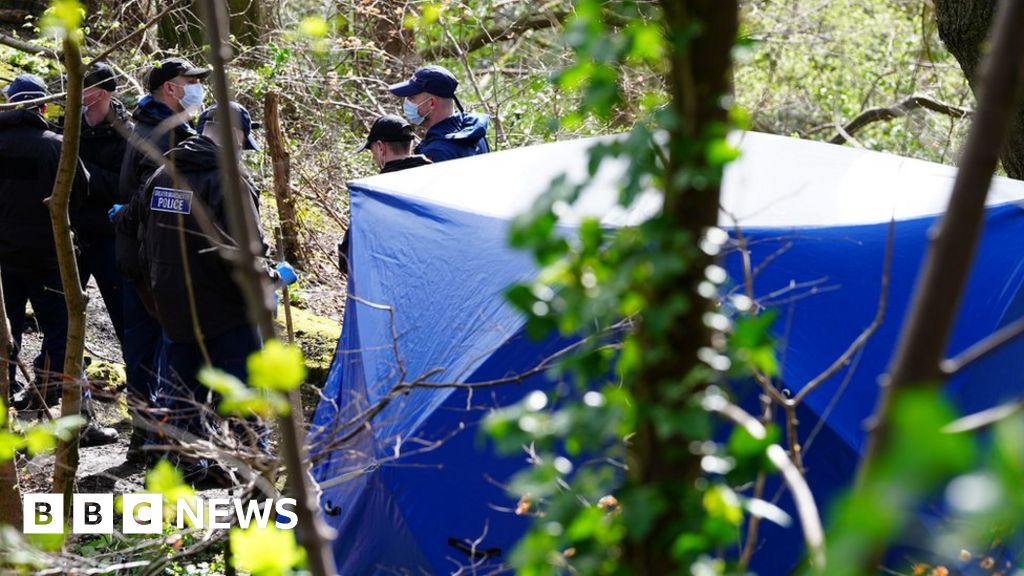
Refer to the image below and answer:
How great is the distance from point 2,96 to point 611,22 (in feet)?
13.4

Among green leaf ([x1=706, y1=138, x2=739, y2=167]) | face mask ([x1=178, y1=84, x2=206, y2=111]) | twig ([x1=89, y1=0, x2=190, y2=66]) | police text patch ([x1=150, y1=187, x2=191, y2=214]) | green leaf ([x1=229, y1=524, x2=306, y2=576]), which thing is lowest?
police text patch ([x1=150, y1=187, x2=191, y2=214])

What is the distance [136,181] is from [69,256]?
6.72ft

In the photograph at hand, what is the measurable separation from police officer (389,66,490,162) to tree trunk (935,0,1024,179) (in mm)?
2166

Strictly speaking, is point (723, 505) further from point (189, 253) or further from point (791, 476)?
point (189, 253)

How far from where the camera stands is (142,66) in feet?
27.4

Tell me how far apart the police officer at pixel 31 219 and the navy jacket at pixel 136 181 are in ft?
1.18

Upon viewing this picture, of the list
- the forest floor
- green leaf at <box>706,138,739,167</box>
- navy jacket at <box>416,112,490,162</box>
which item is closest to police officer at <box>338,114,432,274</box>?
navy jacket at <box>416,112,490,162</box>

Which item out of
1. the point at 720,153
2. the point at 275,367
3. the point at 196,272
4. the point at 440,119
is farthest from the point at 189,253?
the point at 720,153

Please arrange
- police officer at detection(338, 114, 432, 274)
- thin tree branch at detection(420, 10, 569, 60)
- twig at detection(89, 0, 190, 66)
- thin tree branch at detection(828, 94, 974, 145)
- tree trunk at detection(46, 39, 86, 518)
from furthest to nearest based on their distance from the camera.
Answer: thin tree branch at detection(420, 10, 569, 60) → thin tree branch at detection(828, 94, 974, 145) → police officer at detection(338, 114, 432, 274) → twig at detection(89, 0, 190, 66) → tree trunk at detection(46, 39, 86, 518)

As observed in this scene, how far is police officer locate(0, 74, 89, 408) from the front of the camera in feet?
17.9

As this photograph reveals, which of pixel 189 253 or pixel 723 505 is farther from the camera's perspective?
pixel 189 253

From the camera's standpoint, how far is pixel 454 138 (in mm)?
5598

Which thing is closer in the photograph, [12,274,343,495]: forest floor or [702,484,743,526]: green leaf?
[702,484,743,526]: green leaf

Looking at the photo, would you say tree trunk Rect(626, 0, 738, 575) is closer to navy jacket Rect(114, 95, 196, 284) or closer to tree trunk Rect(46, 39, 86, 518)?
tree trunk Rect(46, 39, 86, 518)
